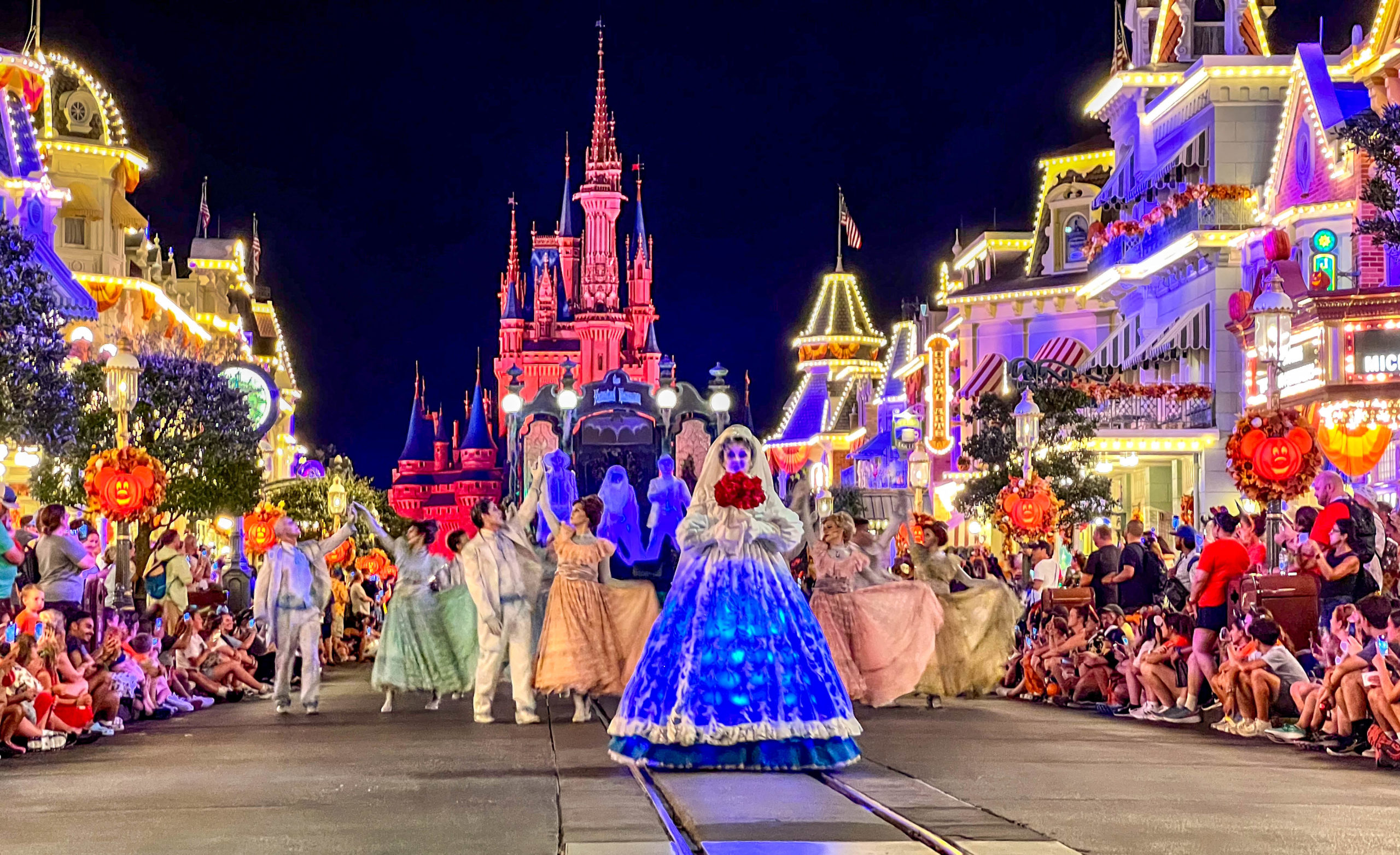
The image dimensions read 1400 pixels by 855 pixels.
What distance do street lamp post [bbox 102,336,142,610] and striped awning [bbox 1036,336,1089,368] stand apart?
89.2 feet

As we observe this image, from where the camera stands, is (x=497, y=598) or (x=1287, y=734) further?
(x=497, y=598)

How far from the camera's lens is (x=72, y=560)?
53.5 ft

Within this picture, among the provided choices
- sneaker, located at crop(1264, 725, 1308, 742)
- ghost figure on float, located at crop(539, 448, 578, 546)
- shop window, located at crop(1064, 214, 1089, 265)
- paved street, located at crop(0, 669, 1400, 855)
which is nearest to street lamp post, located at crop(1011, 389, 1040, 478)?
ghost figure on float, located at crop(539, 448, 578, 546)

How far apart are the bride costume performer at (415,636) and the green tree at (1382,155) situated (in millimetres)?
9570

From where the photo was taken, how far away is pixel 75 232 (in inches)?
2094

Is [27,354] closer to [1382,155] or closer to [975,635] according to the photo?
[975,635]

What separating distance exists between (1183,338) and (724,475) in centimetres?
2868

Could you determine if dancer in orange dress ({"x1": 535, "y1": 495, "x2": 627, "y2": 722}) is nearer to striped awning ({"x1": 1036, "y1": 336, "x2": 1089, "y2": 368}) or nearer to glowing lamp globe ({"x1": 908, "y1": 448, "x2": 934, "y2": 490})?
glowing lamp globe ({"x1": 908, "y1": 448, "x2": 934, "y2": 490})

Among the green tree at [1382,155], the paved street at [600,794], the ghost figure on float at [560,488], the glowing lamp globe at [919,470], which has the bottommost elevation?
the paved street at [600,794]

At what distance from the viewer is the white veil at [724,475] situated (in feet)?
41.6

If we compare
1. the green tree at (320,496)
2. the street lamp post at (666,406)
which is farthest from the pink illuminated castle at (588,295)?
the street lamp post at (666,406)

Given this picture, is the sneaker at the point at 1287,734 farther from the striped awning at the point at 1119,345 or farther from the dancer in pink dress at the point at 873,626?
the striped awning at the point at 1119,345

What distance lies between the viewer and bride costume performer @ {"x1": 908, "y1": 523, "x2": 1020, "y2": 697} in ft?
62.8

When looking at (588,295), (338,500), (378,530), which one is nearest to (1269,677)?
(378,530)
